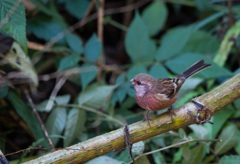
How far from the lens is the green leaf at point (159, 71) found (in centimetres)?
300

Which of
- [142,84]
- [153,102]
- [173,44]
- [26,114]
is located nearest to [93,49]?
[173,44]

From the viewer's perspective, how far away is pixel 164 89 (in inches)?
97.5

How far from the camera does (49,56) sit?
3717 millimetres

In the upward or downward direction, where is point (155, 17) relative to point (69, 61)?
upward

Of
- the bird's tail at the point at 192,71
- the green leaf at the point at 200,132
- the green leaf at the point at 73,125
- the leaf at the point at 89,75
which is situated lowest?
the green leaf at the point at 200,132

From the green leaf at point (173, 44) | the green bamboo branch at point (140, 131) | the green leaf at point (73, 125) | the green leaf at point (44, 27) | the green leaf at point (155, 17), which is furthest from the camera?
the green leaf at point (155, 17)

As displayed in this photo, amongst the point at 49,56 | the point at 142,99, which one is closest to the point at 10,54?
the point at 49,56

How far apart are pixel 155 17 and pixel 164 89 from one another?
1.47m

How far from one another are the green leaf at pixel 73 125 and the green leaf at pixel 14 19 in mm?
933

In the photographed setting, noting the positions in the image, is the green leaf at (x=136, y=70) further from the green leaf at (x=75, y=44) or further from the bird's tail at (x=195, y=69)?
the bird's tail at (x=195, y=69)

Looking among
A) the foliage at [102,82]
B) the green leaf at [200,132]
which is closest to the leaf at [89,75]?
the foliage at [102,82]

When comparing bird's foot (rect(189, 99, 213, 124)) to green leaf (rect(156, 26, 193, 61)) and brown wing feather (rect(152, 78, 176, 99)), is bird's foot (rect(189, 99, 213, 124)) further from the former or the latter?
green leaf (rect(156, 26, 193, 61))

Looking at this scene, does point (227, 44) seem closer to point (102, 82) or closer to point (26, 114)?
point (102, 82)

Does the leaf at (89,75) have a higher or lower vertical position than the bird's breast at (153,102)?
higher
